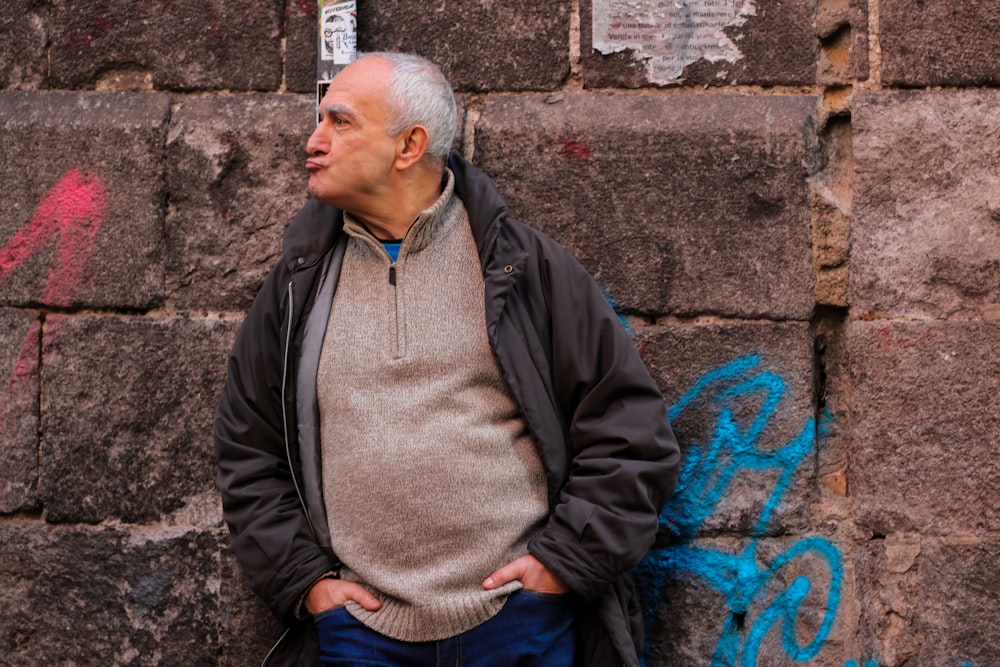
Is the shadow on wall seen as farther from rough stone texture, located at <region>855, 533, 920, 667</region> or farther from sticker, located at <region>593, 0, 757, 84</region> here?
sticker, located at <region>593, 0, 757, 84</region>

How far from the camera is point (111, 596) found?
11.5 feet

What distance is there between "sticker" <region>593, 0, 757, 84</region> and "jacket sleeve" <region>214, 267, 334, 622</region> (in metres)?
1.15

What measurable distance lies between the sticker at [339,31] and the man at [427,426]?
0.42 meters

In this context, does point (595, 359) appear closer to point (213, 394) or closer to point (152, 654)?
point (213, 394)

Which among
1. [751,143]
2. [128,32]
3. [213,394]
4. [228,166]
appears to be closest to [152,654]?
[213,394]

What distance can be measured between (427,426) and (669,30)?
1.35 m

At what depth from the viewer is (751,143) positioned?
330 centimetres

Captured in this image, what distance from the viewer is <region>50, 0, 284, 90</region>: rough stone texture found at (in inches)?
139

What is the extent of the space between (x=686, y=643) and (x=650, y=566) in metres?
0.23

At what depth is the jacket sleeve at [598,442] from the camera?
2.77m

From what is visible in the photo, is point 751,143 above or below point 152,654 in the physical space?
above

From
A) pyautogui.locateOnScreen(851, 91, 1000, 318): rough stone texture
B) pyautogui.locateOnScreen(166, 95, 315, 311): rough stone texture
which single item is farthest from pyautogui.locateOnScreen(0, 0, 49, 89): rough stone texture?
pyautogui.locateOnScreen(851, 91, 1000, 318): rough stone texture

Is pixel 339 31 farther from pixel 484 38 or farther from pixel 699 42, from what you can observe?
pixel 699 42

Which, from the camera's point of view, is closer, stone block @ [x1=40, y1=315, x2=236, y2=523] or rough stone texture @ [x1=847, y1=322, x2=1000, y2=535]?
rough stone texture @ [x1=847, y1=322, x2=1000, y2=535]
